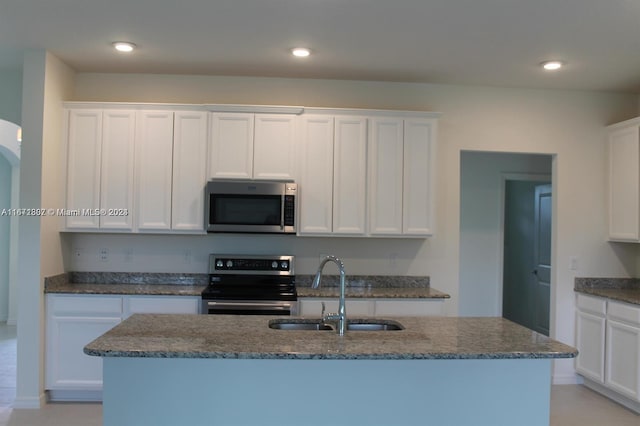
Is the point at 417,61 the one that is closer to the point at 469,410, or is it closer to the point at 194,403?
the point at 469,410

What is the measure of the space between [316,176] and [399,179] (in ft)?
2.19

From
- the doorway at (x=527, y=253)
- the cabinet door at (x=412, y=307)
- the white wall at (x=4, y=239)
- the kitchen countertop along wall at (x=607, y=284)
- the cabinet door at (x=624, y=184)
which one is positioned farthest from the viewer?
the white wall at (x=4, y=239)

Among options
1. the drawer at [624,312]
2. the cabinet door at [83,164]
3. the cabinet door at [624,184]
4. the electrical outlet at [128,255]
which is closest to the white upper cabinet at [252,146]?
the cabinet door at [83,164]

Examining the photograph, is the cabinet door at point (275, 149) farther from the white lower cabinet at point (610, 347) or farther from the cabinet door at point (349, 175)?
the white lower cabinet at point (610, 347)

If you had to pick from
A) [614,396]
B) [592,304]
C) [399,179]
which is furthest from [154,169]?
[614,396]

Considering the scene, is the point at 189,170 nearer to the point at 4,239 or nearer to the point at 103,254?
the point at 103,254

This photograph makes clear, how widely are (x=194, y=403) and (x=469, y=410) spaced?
119 centimetres

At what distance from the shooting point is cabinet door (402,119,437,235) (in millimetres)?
4219

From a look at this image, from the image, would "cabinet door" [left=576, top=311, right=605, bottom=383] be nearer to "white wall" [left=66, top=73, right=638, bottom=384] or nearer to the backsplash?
"white wall" [left=66, top=73, right=638, bottom=384]

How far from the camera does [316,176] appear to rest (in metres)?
4.20

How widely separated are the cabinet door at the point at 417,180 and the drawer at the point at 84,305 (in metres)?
2.31

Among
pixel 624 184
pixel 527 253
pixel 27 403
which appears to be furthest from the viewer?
pixel 527 253

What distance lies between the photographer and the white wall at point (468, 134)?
4480mm

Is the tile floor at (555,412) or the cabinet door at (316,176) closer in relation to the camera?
the tile floor at (555,412)
